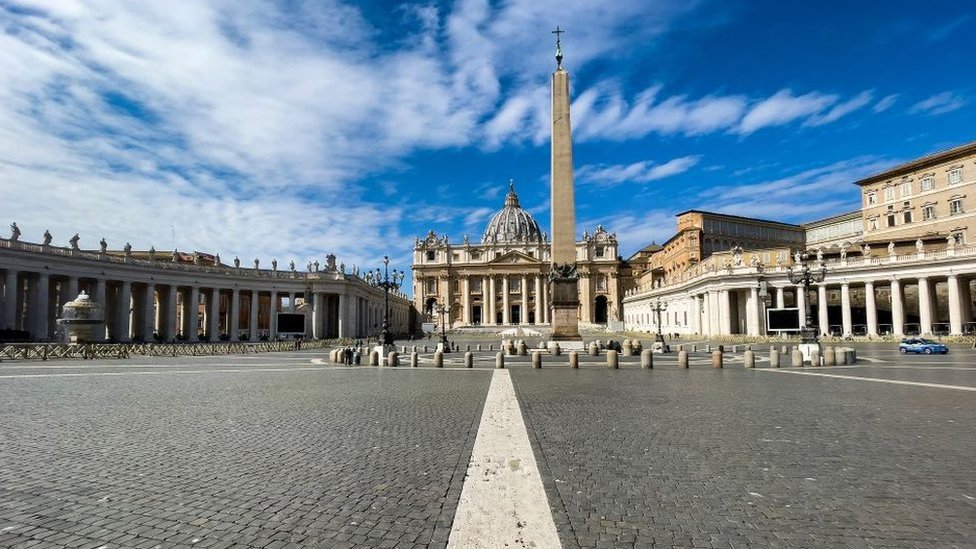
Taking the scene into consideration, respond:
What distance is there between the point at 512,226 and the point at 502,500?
139 metres

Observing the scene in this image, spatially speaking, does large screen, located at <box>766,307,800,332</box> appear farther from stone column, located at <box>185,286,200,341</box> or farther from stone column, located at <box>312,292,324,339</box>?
stone column, located at <box>185,286,200,341</box>

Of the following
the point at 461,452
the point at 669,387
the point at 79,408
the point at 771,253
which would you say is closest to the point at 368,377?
the point at 79,408

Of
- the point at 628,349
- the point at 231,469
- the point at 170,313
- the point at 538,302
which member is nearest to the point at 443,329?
the point at 628,349

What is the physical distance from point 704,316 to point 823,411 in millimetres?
51893

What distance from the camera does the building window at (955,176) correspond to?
4706 centimetres

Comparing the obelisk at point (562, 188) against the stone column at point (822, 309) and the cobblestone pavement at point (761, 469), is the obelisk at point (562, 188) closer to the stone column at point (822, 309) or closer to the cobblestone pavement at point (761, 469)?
the cobblestone pavement at point (761, 469)

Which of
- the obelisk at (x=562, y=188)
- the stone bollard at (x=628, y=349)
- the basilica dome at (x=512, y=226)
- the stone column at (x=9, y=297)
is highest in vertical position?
the basilica dome at (x=512, y=226)

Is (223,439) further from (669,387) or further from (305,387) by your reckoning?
(669,387)

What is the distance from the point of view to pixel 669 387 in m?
13.9

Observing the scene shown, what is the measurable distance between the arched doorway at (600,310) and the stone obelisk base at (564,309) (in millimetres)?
85173

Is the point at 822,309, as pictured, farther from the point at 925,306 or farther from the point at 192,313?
the point at 192,313

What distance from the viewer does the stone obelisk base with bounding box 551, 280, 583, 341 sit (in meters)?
31.2

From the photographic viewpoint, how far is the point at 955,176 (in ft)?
156

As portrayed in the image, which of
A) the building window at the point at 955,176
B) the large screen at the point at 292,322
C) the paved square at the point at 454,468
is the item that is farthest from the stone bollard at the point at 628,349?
the building window at the point at 955,176
